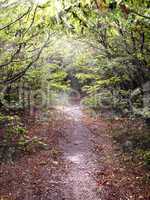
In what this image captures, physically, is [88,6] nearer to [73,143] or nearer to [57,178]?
[57,178]

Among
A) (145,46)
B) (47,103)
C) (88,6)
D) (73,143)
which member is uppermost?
(88,6)

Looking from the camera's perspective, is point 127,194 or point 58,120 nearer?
point 127,194

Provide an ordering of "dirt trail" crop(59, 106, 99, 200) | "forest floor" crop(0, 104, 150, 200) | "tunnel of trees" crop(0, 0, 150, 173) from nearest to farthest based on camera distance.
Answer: "tunnel of trees" crop(0, 0, 150, 173) < "forest floor" crop(0, 104, 150, 200) < "dirt trail" crop(59, 106, 99, 200)

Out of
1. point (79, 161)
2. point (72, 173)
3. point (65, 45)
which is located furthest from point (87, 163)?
point (65, 45)

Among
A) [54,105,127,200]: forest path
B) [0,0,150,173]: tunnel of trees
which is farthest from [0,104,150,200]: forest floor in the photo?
[0,0,150,173]: tunnel of trees

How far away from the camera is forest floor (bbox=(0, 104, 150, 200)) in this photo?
35.7 ft

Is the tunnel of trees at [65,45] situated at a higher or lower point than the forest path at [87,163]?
higher

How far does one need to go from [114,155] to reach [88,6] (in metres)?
9.30

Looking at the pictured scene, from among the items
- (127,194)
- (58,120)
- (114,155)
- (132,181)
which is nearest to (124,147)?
(114,155)

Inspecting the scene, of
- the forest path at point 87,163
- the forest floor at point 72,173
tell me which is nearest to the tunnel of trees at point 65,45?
the forest floor at point 72,173

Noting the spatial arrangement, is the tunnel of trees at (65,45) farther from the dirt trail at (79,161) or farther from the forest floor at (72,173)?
the dirt trail at (79,161)

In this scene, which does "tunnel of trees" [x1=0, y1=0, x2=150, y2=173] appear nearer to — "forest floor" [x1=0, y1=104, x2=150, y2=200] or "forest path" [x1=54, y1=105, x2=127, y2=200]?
"forest floor" [x1=0, y1=104, x2=150, y2=200]

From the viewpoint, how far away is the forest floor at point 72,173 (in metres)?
10.9

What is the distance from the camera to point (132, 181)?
11727 millimetres
